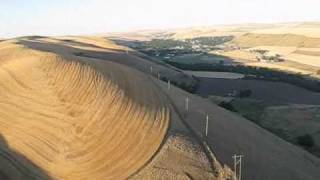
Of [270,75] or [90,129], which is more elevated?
[90,129]

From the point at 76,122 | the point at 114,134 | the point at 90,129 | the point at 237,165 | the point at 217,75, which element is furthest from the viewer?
the point at 217,75

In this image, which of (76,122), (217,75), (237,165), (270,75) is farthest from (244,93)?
(76,122)

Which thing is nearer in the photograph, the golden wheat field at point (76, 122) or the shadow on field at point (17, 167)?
the shadow on field at point (17, 167)

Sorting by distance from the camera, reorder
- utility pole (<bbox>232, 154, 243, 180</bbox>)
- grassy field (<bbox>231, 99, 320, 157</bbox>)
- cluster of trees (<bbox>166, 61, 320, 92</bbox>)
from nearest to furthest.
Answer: utility pole (<bbox>232, 154, 243, 180</bbox>)
grassy field (<bbox>231, 99, 320, 157</bbox>)
cluster of trees (<bbox>166, 61, 320, 92</bbox>)

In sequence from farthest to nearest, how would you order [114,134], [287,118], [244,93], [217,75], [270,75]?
[270,75] → [217,75] → [244,93] → [287,118] → [114,134]

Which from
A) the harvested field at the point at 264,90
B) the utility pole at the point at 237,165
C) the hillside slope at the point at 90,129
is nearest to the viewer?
the hillside slope at the point at 90,129

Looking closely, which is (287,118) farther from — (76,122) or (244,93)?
(76,122)

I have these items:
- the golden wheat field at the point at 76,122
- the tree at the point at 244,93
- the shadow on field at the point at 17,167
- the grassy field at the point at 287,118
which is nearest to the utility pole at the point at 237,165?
the golden wheat field at the point at 76,122

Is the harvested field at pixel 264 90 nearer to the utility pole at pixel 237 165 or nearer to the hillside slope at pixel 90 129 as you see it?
the hillside slope at pixel 90 129

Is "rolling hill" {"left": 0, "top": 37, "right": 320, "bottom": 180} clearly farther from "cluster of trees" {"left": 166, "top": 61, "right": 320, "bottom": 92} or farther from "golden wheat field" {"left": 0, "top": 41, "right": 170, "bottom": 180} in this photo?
"cluster of trees" {"left": 166, "top": 61, "right": 320, "bottom": 92}

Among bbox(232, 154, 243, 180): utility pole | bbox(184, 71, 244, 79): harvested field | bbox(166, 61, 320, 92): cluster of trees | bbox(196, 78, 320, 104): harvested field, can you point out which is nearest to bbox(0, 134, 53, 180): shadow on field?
bbox(232, 154, 243, 180): utility pole

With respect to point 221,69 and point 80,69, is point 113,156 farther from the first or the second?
point 221,69
